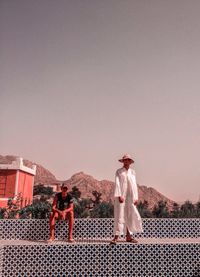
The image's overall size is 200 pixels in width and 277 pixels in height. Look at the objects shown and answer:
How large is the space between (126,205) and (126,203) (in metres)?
0.03

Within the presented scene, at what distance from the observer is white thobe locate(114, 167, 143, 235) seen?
5188 millimetres

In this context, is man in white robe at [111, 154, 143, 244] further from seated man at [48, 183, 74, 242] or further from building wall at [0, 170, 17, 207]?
building wall at [0, 170, 17, 207]

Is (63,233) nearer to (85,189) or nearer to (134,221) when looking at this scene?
(134,221)

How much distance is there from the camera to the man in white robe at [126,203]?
5.20m

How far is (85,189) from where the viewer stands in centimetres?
4328

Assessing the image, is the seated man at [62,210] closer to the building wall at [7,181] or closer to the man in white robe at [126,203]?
the man in white robe at [126,203]

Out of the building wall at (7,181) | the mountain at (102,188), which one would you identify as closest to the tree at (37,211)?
the building wall at (7,181)

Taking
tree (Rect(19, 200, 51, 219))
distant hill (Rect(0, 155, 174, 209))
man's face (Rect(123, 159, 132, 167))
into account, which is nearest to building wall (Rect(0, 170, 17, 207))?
tree (Rect(19, 200, 51, 219))

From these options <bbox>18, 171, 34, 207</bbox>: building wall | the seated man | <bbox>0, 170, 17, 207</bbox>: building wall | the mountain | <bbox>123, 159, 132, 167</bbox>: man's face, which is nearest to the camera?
the seated man

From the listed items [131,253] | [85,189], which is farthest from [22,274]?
[85,189]

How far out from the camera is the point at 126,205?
5406 mm

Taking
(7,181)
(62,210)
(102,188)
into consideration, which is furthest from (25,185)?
(102,188)

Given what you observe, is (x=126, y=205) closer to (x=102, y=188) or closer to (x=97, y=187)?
(x=97, y=187)

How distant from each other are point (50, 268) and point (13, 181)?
12148mm
